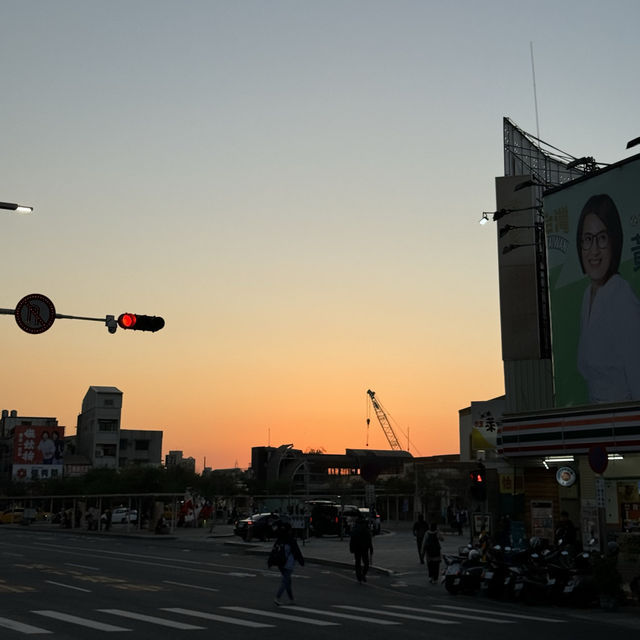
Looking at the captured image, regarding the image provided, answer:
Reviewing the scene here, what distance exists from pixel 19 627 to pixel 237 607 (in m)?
5.22

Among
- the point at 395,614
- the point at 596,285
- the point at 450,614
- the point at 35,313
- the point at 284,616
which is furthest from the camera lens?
the point at 596,285

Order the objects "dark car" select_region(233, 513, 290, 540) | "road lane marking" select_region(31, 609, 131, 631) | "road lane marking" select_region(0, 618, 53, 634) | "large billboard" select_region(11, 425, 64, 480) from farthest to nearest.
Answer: "large billboard" select_region(11, 425, 64, 480)
"dark car" select_region(233, 513, 290, 540)
"road lane marking" select_region(31, 609, 131, 631)
"road lane marking" select_region(0, 618, 53, 634)

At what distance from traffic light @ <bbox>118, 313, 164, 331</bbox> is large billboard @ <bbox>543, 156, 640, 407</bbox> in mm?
17812

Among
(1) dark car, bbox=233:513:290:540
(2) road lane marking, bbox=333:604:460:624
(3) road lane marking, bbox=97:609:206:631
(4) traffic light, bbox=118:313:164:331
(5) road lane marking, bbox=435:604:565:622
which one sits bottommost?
(5) road lane marking, bbox=435:604:565:622

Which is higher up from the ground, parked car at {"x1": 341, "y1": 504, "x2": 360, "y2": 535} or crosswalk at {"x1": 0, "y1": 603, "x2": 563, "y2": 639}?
parked car at {"x1": 341, "y1": 504, "x2": 360, "y2": 535}

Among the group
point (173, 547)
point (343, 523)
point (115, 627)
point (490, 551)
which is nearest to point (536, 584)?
point (490, 551)

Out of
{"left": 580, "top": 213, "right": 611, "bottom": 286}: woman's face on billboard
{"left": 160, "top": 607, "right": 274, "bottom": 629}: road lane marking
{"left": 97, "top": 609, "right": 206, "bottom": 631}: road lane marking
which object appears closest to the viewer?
{"left": 97, "top": 609, "right": 206, "bottom": 631}: road lane marking

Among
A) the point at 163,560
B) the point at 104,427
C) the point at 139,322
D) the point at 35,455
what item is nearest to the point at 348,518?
the point at 163,560

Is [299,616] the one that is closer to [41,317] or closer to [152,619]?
[152,619]

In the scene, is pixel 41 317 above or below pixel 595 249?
below

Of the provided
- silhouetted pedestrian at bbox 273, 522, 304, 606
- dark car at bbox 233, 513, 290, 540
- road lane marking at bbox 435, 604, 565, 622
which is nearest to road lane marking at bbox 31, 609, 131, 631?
silhouetted pedestrian at bbox 273, 522, 304, 606

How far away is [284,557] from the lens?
62.2 ft

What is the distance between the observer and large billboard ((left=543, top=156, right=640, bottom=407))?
30.6m

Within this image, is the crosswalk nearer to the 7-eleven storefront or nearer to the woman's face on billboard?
the 7-eleven storefront
